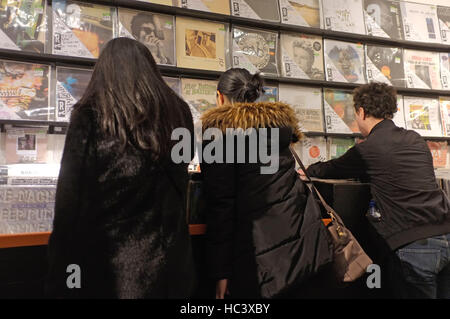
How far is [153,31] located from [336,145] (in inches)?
69.8

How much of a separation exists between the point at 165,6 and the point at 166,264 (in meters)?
2.02

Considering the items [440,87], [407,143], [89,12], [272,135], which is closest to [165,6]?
[89,12]

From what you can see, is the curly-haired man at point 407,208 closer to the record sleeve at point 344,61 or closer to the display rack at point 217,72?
the display rack at point 217,72

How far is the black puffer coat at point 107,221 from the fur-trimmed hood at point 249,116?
14.2 inches

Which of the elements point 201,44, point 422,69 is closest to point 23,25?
point 201,44

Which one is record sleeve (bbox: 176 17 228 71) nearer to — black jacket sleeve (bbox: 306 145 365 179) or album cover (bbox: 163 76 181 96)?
album cover (bbox: 163 76 181 96)

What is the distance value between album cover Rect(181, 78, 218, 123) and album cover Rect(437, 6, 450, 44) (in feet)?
7.82

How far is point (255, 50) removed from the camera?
2711 millimetres

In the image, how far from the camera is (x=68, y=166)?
95 cm

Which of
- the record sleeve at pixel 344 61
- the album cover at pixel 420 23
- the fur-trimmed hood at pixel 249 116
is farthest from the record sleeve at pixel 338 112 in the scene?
the fur-trimmed hood at pixel 249 116

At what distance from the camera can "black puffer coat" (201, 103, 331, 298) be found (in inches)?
48.2

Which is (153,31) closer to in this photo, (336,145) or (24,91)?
(24,91)

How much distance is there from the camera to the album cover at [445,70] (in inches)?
127
